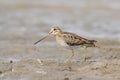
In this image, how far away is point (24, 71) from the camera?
12.1 m

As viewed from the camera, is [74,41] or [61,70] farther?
[74,41]

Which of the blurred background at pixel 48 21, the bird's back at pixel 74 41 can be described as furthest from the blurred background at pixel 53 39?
the bird's back at pixel 74 41

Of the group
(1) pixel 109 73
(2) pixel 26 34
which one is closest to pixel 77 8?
(2) pixel 26 34

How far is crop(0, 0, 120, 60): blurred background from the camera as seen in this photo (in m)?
18.0

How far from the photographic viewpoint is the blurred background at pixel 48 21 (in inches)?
711

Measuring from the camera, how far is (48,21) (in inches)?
951

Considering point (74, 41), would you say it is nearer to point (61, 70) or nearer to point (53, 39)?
point (61, 70)

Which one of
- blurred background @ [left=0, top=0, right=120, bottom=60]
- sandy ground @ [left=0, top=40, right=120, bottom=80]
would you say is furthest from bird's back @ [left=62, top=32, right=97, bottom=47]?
blurred background @ [left=0, top=0, right=120, bottom=60]

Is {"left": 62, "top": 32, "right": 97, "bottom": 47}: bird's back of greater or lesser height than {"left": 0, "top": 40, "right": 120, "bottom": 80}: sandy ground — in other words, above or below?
above

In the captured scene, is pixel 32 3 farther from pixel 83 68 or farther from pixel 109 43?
pixel 83 68

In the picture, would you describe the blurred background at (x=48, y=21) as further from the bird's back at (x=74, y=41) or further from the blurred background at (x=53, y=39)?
the bird's back at (x=74, y=41)

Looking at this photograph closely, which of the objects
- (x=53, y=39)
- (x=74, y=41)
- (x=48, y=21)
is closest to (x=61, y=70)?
(x=74, y=41)

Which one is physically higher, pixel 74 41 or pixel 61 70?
pixel 74 41

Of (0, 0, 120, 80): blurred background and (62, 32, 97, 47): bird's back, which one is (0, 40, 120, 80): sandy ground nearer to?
(0, 0, 120, 80): blurred background
